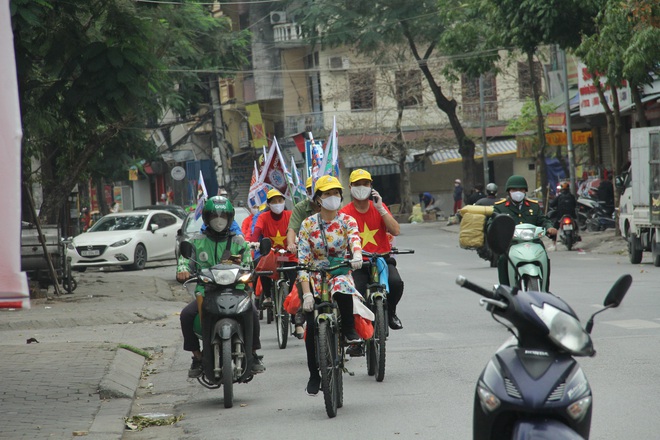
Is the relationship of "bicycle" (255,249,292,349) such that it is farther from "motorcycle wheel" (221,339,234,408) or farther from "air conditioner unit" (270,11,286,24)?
"air conditioner unit" (270,11,286,24)

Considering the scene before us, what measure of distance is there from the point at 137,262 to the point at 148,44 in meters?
15.0

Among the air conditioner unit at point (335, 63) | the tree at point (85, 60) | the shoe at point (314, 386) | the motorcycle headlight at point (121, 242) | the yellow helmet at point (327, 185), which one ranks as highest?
the air conditioner unit at point (335, 63)

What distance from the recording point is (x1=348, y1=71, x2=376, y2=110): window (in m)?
53.5

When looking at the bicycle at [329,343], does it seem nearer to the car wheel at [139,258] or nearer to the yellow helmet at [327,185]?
the yellow helmet at [327,185]

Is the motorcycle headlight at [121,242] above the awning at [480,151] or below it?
below

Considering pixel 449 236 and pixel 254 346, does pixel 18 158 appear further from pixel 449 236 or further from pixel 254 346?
pixel 449 236

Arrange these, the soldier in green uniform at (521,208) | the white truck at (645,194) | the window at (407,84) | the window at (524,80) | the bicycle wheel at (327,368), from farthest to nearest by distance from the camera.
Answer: the window at (524,80), the window at (407,84), the white truck at (645,194), the soldier in green uniform at (521,208), the bicycle wheel at (327,368)

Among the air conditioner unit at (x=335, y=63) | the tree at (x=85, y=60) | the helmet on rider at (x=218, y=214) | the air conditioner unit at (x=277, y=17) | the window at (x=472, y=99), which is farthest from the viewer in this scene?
the air conditioner unit at (x=335, y=63)

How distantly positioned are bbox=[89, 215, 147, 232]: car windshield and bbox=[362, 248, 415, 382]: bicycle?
2061cm

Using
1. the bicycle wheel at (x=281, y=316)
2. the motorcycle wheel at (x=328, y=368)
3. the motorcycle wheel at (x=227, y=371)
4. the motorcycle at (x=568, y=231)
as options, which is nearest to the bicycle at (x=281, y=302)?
the bicycle wheel at (x=281, y=316)

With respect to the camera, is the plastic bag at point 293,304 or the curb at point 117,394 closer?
the curb at point 117,394

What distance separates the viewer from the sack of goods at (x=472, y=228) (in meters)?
17.6

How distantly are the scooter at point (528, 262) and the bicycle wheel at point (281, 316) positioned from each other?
250cm

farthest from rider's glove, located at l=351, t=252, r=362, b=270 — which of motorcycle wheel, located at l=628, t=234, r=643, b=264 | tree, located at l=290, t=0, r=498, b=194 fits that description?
tree, located at l=290, t=0, r=498, b=194
